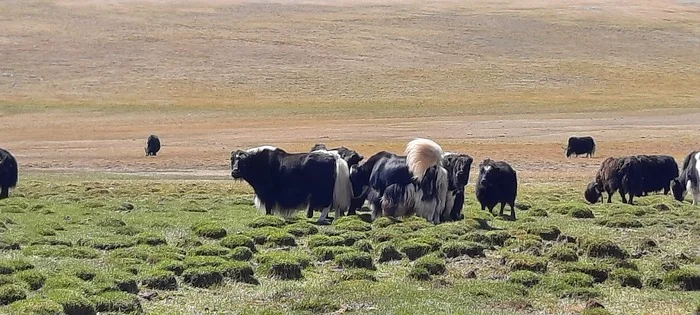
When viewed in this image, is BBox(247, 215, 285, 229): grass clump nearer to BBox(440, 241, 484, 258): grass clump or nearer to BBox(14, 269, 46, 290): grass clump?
BBox(440, 241, 484, 258): grass clump

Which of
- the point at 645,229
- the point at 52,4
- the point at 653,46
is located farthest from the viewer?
the point at 52,4

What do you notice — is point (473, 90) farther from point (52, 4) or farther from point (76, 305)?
point (76, 305)

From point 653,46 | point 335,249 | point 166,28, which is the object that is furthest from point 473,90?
point 335,249

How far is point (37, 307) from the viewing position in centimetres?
1064

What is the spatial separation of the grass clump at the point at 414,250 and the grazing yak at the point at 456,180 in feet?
15.5

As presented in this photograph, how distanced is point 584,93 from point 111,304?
8226cm

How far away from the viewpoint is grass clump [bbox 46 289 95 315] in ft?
35.2

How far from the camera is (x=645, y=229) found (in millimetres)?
18422

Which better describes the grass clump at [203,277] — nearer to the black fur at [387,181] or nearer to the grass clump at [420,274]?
the grass clump at [420,274]

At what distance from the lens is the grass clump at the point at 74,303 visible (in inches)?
422

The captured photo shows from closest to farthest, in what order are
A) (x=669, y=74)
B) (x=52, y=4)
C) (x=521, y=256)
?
1. (x=521, y=256)
2. (x=669, y=74)
3. (x=52, y=4)

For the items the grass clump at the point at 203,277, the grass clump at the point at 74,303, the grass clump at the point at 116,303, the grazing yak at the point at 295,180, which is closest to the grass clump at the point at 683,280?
the grass clump at the point at 203,277

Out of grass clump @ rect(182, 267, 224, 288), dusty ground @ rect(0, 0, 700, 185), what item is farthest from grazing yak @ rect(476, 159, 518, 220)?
dusty ground @ rect(0, 0, 700, 185)

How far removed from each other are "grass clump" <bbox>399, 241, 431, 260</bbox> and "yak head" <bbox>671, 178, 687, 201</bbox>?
12494 millimetres
